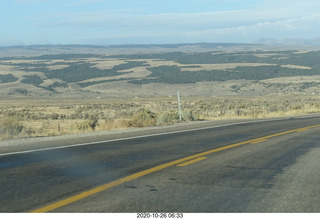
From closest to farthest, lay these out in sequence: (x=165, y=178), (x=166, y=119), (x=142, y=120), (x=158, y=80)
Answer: (x=165, y=178)
(x=142, y=120)
(x=166, y=119)
(x=158, y=80)

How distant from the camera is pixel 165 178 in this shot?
8.09m

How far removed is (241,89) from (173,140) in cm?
8824

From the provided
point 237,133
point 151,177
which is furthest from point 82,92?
point 151,177

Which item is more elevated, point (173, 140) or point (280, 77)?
point (173, 140)

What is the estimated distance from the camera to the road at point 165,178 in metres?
6.30

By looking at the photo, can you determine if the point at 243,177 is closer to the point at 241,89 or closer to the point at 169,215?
the point at 169,215

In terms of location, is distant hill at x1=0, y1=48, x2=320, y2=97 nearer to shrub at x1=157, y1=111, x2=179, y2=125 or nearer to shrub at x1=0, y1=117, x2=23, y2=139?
shrub at x1=157, y1=111, x2=179, y2=125

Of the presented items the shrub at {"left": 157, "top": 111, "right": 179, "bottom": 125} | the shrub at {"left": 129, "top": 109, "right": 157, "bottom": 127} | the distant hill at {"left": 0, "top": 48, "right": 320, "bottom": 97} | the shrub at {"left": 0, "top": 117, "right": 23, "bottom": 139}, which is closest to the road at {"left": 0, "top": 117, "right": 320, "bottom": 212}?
the shrub at {"left": 0, "top": 117, "right": 23, "bottom": 139}

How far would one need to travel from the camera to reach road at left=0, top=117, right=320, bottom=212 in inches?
248

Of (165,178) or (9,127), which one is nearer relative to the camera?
(165,178)

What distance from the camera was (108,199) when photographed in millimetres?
6566

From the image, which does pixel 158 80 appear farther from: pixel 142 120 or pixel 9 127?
pixel 9 127

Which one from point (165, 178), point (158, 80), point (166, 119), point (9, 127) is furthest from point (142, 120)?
point (158, 80)

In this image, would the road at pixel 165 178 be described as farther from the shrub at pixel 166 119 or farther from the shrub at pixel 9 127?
the shrub at pixel 166 119
